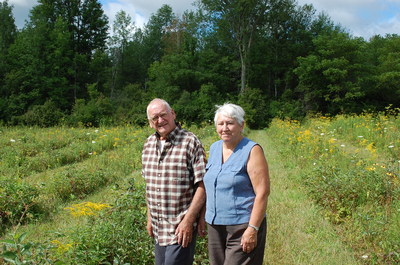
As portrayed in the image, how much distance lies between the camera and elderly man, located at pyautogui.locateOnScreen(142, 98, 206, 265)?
2471 millimetres

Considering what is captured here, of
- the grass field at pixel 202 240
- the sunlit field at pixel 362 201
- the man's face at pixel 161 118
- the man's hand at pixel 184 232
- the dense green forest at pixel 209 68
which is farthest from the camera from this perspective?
the dense green forest at pixel 209 68

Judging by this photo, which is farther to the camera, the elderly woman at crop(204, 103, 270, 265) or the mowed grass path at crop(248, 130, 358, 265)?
the mowed grass path at crop(248, 130, 358, 265)

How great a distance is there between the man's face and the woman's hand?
0.93 metres

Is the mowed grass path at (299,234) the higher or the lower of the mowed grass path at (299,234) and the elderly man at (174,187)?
the lower

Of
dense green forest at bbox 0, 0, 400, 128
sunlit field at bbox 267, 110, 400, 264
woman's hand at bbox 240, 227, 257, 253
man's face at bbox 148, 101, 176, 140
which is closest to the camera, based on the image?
woman's hand at bbox 240, 227, 257, 253

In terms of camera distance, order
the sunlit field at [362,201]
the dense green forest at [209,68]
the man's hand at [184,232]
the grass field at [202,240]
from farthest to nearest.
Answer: the dense green forest at [209,68], the sunlit field at [362,201], the grass field at [202,240], the man's hand at [184,232]

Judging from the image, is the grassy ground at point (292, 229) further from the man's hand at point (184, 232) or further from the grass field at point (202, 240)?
the man's hand at point (184, 232)

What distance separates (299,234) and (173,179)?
2.57 m

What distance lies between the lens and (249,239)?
2291 millimetres

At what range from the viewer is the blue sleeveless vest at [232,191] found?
2363 millimetres

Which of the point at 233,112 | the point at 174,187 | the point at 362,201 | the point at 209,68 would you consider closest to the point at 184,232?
the point at 174,187

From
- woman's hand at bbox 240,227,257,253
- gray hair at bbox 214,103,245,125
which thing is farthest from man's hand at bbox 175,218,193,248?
gray hair at bbox 214,103,245,125

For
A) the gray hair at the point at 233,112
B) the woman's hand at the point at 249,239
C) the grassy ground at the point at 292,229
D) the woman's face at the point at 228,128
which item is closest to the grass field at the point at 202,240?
the grassy ground at the point at 292,229

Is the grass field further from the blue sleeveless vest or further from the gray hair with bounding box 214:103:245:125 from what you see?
the gray hair with bounding box 214:103:245:125
